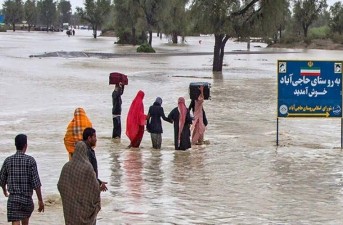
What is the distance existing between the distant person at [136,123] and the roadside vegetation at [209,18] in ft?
89.3

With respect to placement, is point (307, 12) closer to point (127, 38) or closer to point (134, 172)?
point (127, 38)

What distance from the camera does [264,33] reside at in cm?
4512

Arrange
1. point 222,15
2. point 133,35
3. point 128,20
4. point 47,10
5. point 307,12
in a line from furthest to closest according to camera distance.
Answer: point 47,10 < point 307,12 < point 133,35 < point 128,20 < point 222,15

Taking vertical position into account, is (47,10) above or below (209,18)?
above

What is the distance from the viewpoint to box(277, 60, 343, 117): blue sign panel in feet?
57.5

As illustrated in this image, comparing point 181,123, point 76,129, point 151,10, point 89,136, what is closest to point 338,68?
point 181,123

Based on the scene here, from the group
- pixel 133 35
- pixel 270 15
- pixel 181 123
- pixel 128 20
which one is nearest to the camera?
pixel 181 123

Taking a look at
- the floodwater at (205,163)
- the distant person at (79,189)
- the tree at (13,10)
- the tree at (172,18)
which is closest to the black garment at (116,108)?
the floodwater at (205,163)

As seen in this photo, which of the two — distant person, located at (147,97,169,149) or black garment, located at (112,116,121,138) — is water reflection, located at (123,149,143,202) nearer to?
distant person, located at (147,97,169,149)

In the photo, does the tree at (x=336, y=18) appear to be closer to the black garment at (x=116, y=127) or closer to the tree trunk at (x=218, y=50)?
the tree trunk at (x=218, y=50)

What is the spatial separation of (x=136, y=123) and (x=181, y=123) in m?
1.02

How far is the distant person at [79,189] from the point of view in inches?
315

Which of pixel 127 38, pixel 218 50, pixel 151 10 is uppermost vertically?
pixel 151 10

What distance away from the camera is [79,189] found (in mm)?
8023
